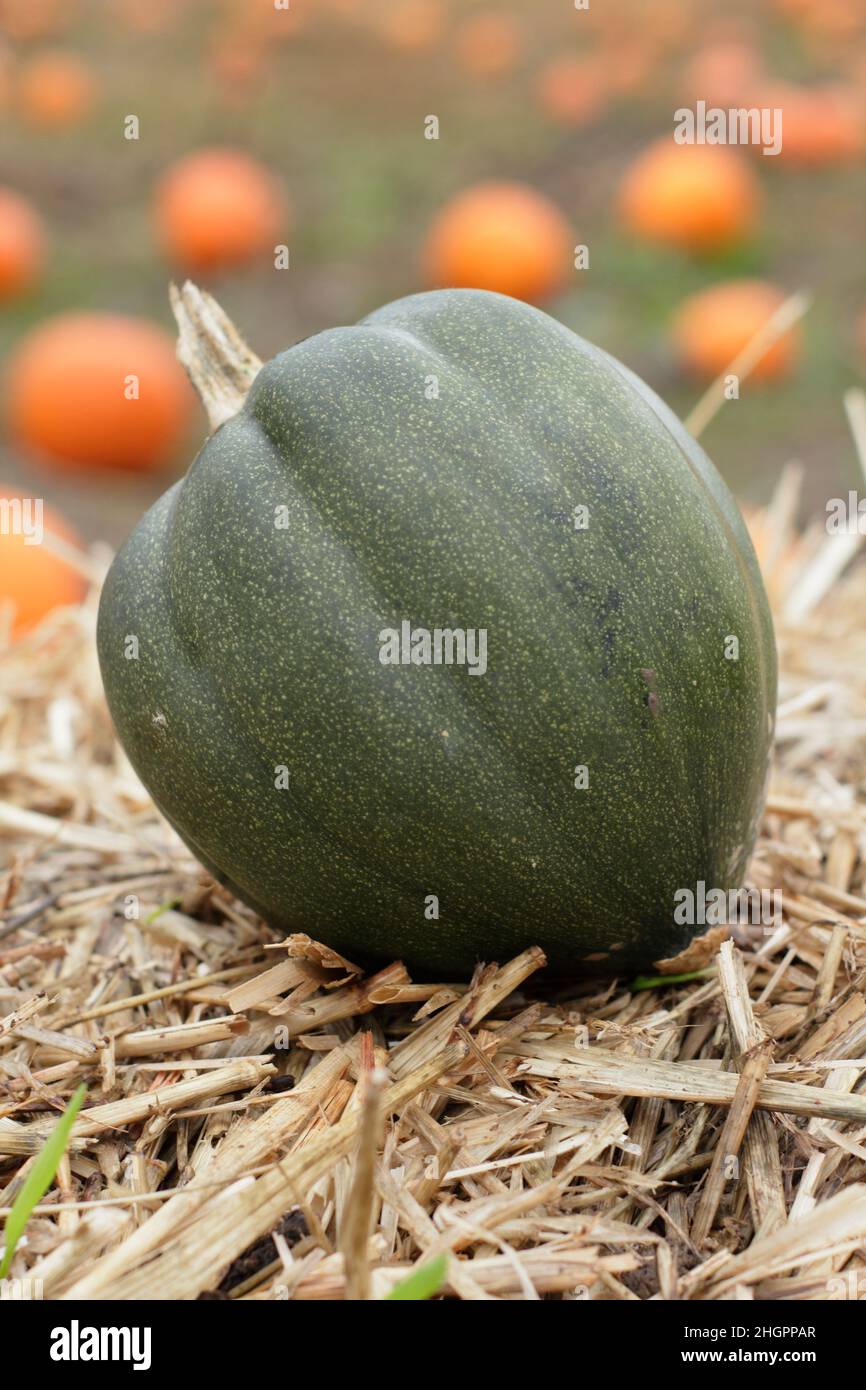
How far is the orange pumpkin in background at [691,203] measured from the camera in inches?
404

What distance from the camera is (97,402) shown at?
8.45 meters

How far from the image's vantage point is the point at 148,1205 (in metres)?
2.40

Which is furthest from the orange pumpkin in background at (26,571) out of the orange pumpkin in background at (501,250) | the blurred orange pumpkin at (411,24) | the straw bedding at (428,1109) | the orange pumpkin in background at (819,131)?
the blurred orange pumpkin at (411,24)

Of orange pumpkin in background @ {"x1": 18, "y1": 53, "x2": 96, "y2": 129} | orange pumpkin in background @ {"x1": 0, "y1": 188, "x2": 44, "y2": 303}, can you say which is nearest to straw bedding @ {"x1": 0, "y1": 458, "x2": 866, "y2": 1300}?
orange pumpkin in background @ {"x1": 0, "y1": 188, "x2": 44, "y2": 303}

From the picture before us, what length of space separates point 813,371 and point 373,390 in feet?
22.9

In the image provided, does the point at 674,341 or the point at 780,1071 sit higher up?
the point at 674,341

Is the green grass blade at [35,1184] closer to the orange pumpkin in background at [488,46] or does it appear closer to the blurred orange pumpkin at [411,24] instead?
the orange pumpkin in background at [488,46]

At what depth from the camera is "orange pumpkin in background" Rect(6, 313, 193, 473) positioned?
8.47 metres

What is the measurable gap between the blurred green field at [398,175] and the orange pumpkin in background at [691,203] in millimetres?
163

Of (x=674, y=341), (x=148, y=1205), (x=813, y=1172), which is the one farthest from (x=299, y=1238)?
(x=674, y=341)

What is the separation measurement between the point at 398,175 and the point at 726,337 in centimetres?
402

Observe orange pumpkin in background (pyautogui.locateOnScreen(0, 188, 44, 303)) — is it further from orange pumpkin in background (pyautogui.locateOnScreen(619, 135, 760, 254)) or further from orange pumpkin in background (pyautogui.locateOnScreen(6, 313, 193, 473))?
orange pumpkin in background (pyautogui.locateOnScreen(619, 135, 760, 254))

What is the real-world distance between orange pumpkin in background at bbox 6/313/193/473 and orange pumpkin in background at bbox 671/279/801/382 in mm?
3227

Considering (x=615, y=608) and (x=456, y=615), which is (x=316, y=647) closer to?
(x=456, y=615)
